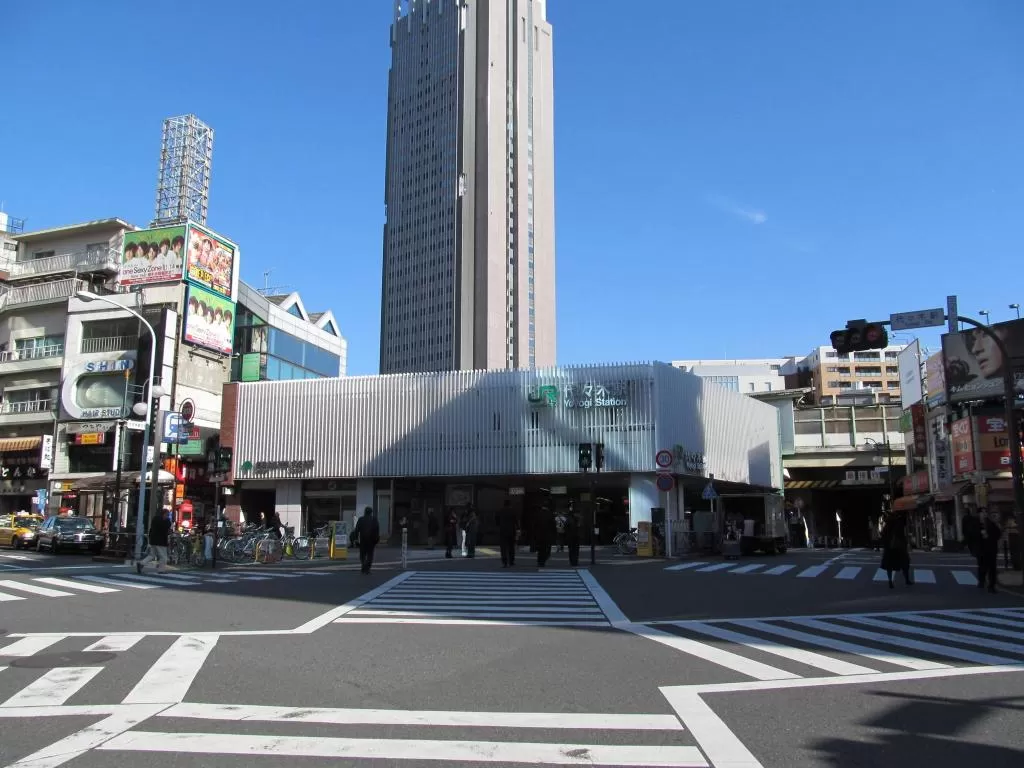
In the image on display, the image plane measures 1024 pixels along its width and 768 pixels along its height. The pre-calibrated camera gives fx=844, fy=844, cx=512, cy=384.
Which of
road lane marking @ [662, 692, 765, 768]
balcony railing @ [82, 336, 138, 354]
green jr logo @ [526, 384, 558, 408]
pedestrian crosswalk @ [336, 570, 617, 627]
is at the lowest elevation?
pedestrian crosswalk @ [336, 570, 617, 627]

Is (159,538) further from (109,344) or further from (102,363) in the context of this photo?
(109,344)

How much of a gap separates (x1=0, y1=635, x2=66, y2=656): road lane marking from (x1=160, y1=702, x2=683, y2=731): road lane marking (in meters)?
3.76

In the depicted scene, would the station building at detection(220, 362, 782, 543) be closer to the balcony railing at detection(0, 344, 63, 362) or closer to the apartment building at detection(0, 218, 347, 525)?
the apartment building at detection(0, 218, 347, 525)

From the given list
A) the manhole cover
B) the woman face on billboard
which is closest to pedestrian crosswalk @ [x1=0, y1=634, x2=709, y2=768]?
the manhole cover

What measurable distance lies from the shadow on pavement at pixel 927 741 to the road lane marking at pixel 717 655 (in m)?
1.35

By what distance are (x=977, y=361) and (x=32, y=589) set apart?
40246 mm

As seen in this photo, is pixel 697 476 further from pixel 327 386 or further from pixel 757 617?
pixel 757 617

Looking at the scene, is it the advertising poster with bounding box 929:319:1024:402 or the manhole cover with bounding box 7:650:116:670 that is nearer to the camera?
the manhole cover with bounding box 7:650:116:670

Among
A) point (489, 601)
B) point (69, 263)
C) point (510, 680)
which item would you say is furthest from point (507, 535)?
point (69, 263)

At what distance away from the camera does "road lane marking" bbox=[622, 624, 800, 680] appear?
8145 millimetres

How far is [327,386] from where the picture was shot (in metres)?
43.7

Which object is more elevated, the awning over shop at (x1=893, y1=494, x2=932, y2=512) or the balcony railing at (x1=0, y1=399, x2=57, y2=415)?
the balcony railing at (x1=0, y1=399, x2=57, y2=415)

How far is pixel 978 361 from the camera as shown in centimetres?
4062

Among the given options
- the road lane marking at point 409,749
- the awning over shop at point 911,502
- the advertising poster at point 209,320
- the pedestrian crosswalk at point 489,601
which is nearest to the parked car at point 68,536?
the advertising poster at point 209,320
